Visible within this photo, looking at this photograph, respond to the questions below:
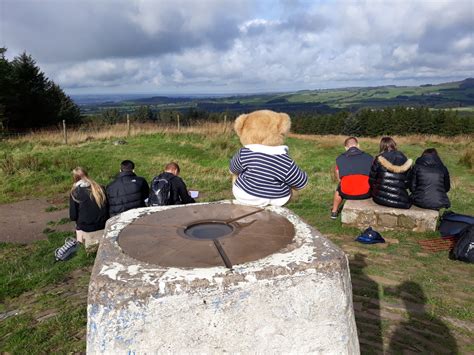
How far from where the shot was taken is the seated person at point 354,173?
641 centimetres

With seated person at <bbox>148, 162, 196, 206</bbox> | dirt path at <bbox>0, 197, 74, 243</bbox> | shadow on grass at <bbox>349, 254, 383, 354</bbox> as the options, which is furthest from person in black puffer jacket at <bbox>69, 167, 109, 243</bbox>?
shadow on grass at <bbox>349, 254, 383, 354</bbox>

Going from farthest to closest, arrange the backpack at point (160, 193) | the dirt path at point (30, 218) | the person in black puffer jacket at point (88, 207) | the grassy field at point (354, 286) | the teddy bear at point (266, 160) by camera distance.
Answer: the dirt path at point (30, 218)
the person in black puffer jacket at point (88, 207)
the backpack at point (160, 193)
the grassy field at point (354, 286)
the teddy bear at point (266, 160)

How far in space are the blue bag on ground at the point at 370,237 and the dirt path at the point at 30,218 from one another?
4964 millimetres

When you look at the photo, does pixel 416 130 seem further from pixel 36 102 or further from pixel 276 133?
pixel 276 133

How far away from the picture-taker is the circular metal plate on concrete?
88.0 inches

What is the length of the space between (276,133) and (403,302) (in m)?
2.12

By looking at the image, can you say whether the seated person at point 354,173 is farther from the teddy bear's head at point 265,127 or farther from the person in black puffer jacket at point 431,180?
the teddy bear's head at point 265,127

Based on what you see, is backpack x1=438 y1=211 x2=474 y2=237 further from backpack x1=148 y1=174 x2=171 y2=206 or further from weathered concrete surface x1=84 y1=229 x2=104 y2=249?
weathered concrete surface x1=84 y1=229 x2=104 y2=249

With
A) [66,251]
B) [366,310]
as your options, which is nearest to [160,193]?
[66,251]

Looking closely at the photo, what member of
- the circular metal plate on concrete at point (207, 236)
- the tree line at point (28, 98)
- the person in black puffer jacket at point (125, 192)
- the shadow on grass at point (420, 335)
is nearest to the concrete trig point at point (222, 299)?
the circular metal plate on concrete at point (207, 236)

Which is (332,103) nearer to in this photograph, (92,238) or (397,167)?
(397,167)

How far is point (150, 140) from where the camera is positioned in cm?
1602

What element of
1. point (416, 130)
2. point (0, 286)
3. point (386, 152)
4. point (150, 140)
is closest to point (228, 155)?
point (150, 140)

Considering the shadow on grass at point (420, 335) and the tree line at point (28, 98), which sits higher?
the tree line at point (28, 98)
